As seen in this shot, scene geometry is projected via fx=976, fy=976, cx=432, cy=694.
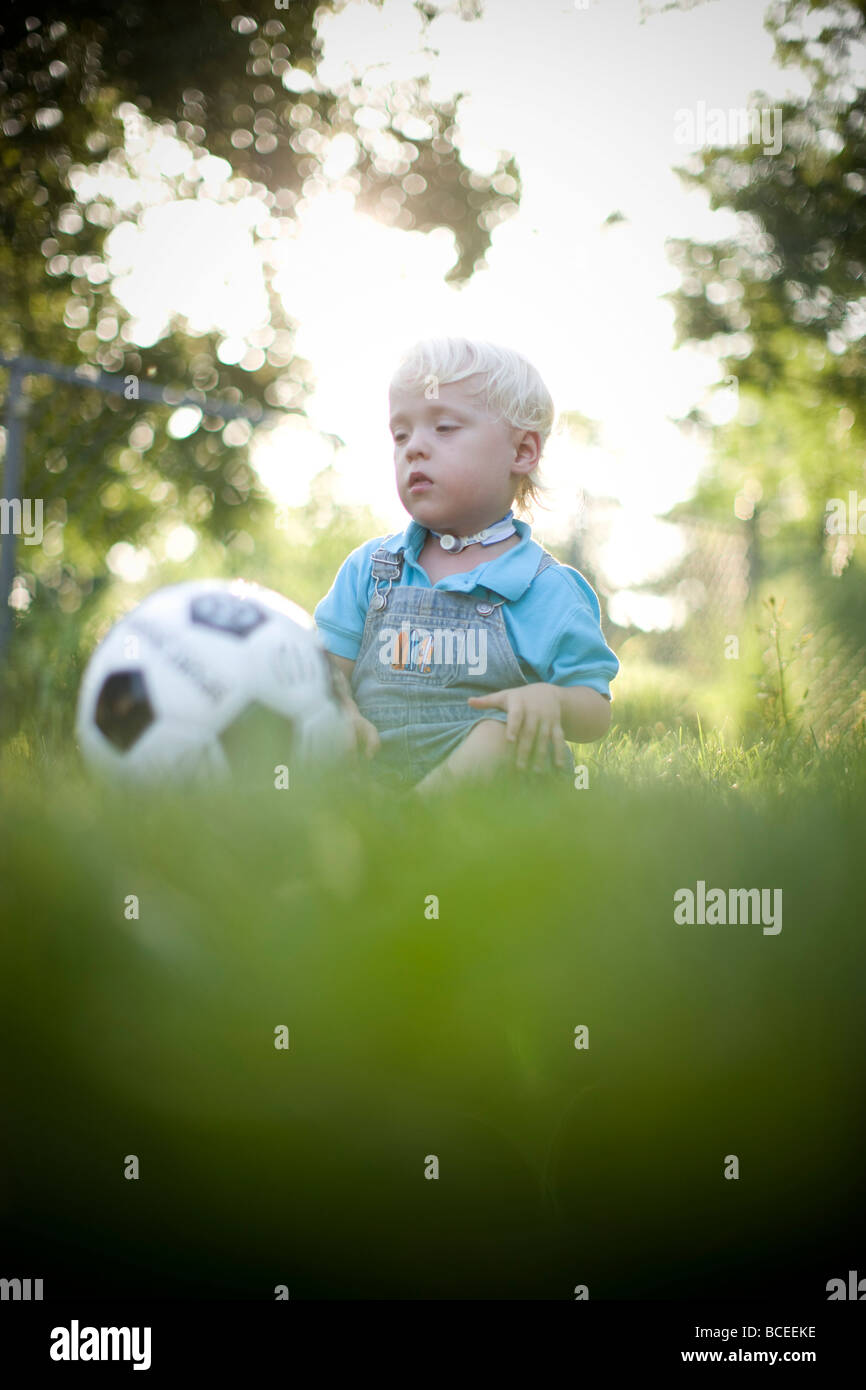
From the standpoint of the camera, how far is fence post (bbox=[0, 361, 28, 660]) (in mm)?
3836

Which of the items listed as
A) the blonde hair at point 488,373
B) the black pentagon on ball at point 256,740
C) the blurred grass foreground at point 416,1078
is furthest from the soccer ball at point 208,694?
the blonde hair at point 488,373

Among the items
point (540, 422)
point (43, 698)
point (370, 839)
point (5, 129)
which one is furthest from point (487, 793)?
point (5, 129)

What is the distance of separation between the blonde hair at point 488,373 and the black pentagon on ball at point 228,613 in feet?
2.95

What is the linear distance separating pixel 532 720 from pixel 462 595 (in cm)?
46

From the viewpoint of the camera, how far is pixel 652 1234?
4.38ft

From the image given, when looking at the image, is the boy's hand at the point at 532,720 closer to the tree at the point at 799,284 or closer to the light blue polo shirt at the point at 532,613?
the light blue polo shirt at the point at 532,613

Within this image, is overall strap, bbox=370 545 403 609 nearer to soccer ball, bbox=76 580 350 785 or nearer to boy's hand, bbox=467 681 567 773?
boy's hand, bbox=467 681 567 773

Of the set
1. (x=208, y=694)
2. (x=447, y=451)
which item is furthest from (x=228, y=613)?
(x=447, y=451)

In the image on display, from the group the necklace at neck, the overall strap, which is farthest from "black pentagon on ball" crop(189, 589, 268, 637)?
the necklace at neck

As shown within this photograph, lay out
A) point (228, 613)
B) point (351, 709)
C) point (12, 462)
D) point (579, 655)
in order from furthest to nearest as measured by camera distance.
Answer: point (12, 462), point (579, 655), point (351, 709), point (228, 613)

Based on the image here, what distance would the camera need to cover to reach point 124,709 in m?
1.96

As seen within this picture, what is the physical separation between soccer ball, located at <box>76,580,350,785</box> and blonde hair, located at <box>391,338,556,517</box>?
0.90 metres

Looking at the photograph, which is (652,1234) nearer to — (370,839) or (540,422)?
(370,839)

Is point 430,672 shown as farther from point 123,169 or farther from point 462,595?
point 123,169
